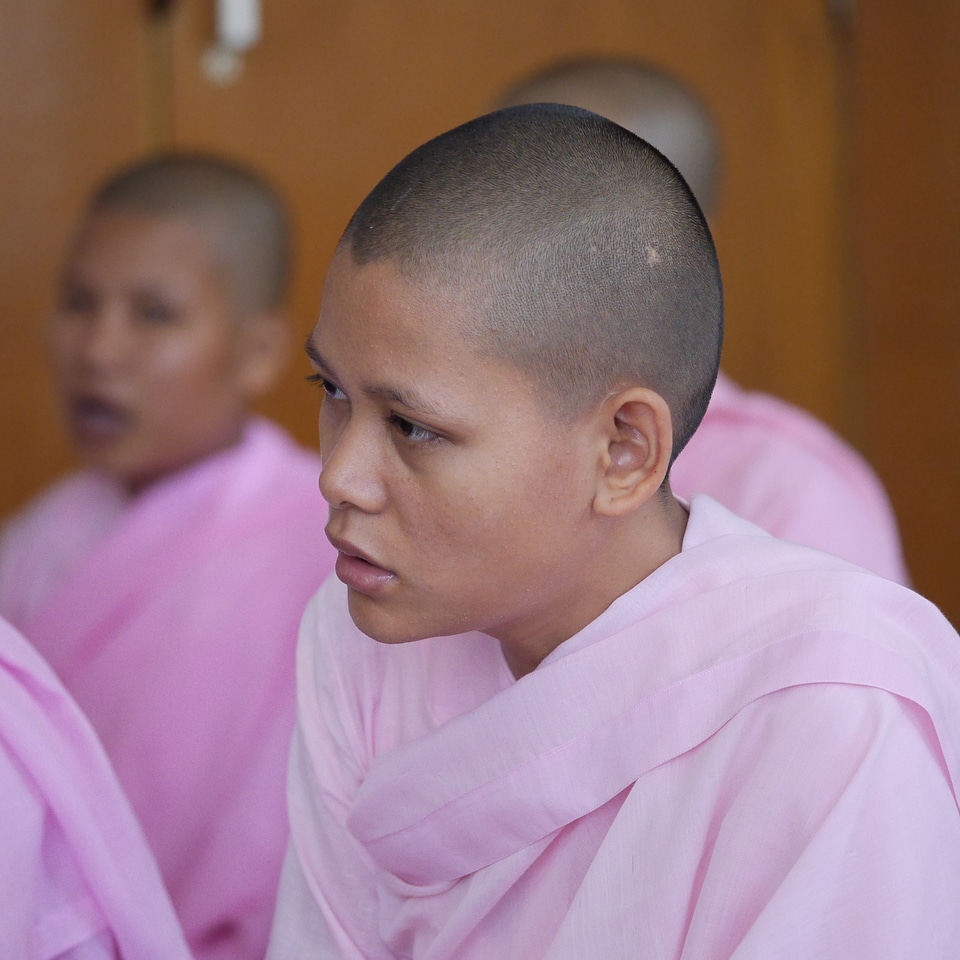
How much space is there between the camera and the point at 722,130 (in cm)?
329

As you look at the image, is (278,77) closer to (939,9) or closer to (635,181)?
(939,9)

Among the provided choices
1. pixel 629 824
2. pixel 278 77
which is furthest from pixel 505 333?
pixel 278 77

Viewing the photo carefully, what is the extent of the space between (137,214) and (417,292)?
1274 mm

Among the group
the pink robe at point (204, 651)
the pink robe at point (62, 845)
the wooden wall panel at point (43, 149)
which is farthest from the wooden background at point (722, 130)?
the pink robe at point (62, 845)

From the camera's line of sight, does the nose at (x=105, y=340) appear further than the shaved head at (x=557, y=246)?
Yes

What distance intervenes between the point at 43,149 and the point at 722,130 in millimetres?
1601

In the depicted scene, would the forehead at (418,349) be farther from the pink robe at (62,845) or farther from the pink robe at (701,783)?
the pink robe at (62,845)

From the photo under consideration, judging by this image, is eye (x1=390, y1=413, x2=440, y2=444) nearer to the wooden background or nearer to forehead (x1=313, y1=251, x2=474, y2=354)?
forehead (x1=313, y1=251, x2=474, y2=354)

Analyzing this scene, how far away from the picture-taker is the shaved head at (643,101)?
1997mm

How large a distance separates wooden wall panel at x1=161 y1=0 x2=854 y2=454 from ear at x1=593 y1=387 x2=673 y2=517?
215cm

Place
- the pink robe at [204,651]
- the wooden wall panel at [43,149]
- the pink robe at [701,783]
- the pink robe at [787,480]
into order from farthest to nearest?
→ the wooden wall panel at [43,149] < the pink robe at [787,480] < the pink robe at [204,651] < the pink robe at [701,783]

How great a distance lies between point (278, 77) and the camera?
3.01m

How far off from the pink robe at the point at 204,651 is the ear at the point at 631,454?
802 millimetres

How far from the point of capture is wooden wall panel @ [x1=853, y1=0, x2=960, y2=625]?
2.97 metres
